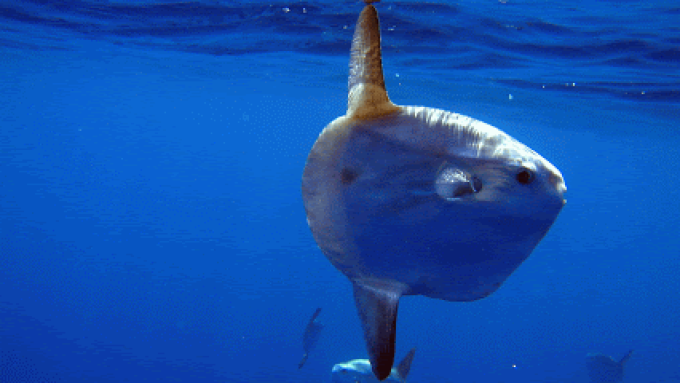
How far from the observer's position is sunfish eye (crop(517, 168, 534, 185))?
3.91ft

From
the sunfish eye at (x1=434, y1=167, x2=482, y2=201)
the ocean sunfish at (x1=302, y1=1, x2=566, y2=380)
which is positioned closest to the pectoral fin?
the ocean sunfish at (x1=302, y1=1, x2=566, y2=380)

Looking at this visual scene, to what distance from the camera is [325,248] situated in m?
1.48

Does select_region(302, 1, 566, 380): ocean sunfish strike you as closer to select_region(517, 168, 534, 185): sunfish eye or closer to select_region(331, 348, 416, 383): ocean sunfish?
select_region(517, 168, 534, 185): sunfish eye

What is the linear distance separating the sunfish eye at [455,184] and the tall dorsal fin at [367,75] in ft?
0.76

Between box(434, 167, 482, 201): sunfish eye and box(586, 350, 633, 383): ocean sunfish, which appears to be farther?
box(586, 350, 633, 383): ocean sunfish

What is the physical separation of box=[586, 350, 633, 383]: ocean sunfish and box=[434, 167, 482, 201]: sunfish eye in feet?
37.1

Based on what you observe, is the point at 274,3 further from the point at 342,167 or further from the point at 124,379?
the point at 124,379

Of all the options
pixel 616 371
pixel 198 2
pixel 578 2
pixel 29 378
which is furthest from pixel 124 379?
pixel 578 2

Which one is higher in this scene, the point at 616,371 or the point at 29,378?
the point at 616,371

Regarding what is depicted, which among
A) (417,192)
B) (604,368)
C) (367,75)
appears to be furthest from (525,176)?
(604,368)

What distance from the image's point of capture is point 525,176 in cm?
120

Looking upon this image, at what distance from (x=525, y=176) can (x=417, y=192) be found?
0.28 m

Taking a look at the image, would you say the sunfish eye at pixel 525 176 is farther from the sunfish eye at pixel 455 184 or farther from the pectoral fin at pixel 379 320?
the pectoral fin at pixel 379 320

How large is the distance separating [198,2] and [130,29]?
478 centimetres
